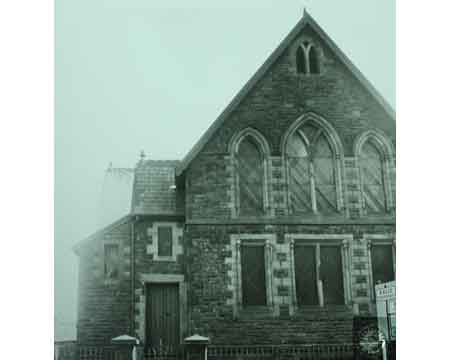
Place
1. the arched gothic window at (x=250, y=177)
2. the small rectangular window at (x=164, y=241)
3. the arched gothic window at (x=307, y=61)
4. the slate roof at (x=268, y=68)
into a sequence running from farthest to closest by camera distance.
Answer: the arched gothic window at (x=307, y=61), the arched gothic window at (x=250, y=177), the slate roof at (x=268, y=68), the small rectangular window at (x=164, y=241)

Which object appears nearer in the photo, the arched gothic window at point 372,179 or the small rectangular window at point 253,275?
the small rectangular window at point 253,275

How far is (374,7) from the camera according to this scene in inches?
312

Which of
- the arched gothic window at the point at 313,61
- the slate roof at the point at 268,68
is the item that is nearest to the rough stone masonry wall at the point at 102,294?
the slate roof at the point at 268,68

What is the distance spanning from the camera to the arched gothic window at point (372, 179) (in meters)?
8.29

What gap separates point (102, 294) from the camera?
7582 millimetres

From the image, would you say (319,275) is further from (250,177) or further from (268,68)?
(268,68)

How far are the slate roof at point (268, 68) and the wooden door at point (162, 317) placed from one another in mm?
1518

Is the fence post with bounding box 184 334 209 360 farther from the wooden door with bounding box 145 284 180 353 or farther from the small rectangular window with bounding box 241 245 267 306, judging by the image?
the small rectangular window with bounding box 241 245 267 306

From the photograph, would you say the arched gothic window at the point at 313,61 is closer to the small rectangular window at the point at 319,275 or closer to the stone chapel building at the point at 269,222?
the stone chapel building at the point at 269,222

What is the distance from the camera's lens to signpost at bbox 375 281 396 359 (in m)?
7.41
